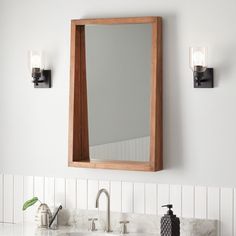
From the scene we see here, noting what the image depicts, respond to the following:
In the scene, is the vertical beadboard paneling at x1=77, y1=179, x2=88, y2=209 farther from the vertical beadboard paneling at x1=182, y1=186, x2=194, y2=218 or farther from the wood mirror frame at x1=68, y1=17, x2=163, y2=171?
Result: the vertical beadboard paneling at x1=182, y1=186, x2=194, y2=218

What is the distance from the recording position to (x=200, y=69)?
3617mm

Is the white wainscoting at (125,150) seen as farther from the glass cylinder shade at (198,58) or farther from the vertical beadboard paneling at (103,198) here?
the glass cylinder shade at (198,58)

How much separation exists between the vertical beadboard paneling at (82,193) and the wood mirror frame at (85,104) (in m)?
0.14

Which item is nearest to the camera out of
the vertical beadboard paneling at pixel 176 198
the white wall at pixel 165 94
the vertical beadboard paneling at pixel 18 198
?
the white wall at pixel 165 94

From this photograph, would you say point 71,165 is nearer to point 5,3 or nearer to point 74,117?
point 74,117

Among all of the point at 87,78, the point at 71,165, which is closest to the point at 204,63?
the point at 87,78

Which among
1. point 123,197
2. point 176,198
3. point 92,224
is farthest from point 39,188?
point 176,198

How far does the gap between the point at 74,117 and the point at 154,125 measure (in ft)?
1.73

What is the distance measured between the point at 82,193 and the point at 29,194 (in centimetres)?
38

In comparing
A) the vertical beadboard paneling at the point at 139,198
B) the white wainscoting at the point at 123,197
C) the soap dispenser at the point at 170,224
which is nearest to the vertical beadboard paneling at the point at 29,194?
the white wainscoting at the point at 123,197

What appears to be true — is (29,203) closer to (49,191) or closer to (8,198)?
(49,191)

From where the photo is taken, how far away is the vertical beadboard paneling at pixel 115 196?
12.9 ft

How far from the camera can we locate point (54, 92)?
4.11m

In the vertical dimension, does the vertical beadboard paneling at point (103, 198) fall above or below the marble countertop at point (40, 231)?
above
